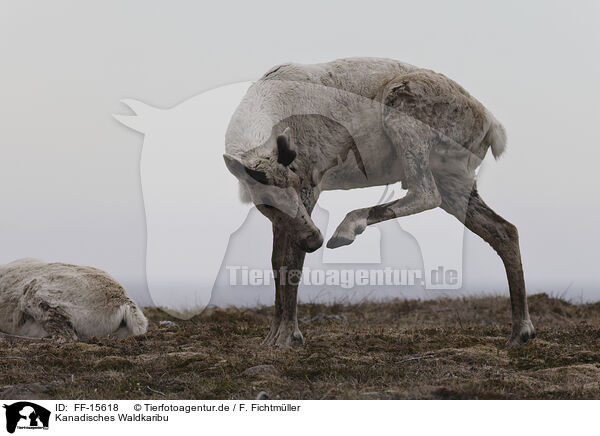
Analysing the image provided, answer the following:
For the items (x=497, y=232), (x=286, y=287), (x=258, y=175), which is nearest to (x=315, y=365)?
(x=286, y=287)

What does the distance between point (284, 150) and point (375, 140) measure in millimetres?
1448

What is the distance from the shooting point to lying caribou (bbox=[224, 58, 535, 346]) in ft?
18.7

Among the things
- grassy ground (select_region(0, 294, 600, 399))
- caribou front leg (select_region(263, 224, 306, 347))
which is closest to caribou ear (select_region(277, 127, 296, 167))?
caribou front leg (select_region(263, 224, 306, 347))

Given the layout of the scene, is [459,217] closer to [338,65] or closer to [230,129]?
[338,65]

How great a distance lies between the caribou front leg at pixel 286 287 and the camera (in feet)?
19.6

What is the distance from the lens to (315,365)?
15.8 ft

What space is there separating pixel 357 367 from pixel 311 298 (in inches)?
175

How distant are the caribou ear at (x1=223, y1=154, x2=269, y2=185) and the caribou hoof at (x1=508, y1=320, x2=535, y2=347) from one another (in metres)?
2.80
